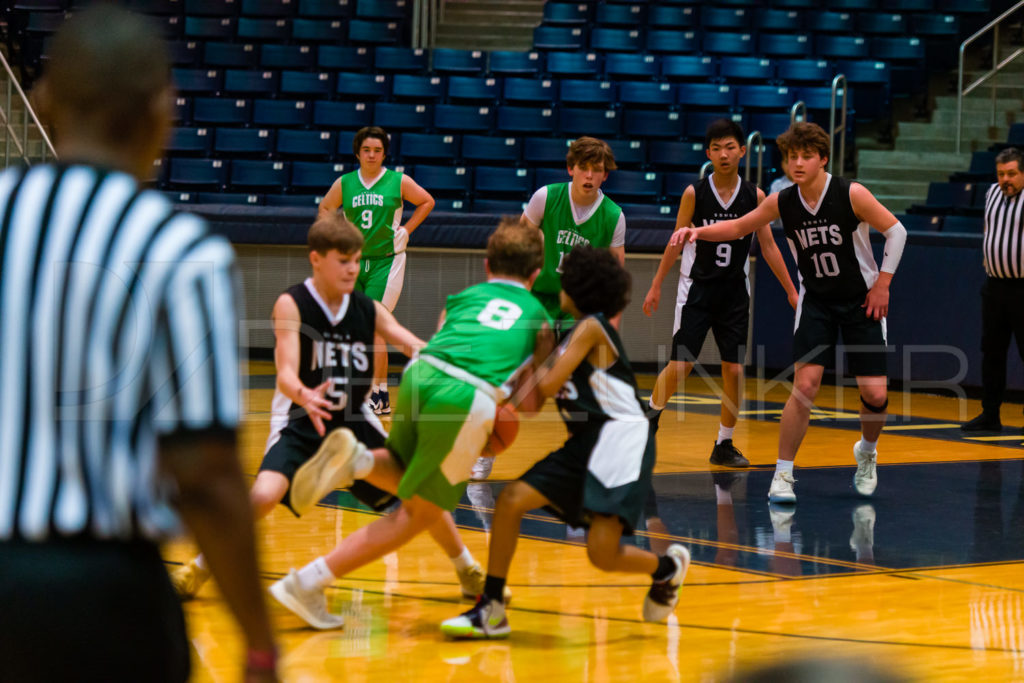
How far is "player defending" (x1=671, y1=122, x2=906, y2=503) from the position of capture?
20.8 ft

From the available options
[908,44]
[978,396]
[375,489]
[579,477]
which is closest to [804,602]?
[579,477]

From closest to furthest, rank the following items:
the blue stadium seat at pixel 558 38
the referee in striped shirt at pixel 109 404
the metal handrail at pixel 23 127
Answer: the referee in striped shirt at pixel 109 404
the metal handrail at pixel 23 127
the blue stadium seat at pixel 558 38

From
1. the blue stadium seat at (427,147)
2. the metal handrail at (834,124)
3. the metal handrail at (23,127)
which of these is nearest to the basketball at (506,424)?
the metal handrail at (23,127)

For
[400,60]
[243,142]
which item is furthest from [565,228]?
[400,60]

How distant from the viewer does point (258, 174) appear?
13609 millimetres

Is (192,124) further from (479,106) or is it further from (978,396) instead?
(978,396)

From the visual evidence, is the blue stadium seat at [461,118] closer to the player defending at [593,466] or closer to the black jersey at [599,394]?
the player defending at [593,466]

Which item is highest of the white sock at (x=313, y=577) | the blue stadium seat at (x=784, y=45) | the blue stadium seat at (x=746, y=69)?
A: the blue stadium seat at (x=784, y=45)

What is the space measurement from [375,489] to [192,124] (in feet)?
35.7

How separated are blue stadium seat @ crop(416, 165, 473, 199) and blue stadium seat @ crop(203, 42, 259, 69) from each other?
300cm

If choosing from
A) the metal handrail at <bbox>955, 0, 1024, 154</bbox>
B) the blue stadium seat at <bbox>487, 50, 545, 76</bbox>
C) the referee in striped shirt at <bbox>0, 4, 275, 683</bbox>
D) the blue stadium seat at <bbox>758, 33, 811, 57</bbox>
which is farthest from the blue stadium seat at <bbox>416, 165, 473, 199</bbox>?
the referee in striped shirt at <bbox>0, 4, 275, 683</bbox>

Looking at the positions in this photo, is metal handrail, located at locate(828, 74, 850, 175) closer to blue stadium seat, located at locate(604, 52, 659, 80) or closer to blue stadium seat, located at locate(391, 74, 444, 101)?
blue stadium seat, located at locate(604, 52, 659, 80)

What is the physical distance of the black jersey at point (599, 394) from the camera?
4.19 m

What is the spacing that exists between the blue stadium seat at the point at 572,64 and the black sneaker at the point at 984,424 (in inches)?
272
